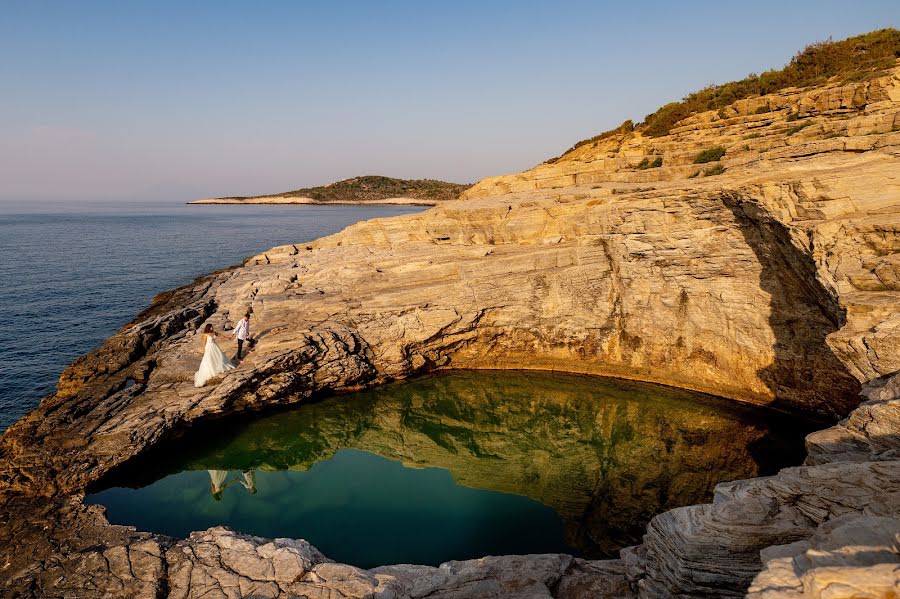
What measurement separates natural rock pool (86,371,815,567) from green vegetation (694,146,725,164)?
11702 millimetres

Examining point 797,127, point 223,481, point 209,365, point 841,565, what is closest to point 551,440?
point 223,481

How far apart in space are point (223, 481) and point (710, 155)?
85.1 feet

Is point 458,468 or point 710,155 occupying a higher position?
point 710,155

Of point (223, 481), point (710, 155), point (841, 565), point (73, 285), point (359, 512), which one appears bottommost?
point (359, 512)

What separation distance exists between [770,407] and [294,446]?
19198 mm

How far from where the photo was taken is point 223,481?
15.8 metres

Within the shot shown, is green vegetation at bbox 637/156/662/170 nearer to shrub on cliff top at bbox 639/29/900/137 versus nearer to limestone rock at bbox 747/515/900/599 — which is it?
shrub on cliff top at bbox 639/29/900/137

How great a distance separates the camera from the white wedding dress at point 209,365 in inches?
690

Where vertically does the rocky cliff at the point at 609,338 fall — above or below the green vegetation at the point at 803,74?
below

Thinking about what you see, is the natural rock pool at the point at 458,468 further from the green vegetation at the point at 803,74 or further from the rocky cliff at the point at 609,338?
the green vegetation at the point at 803,74

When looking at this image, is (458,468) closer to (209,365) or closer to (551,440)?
(551,440)

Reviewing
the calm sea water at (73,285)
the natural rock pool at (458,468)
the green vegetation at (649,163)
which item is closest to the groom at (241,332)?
the natural rock pool at (458,468)

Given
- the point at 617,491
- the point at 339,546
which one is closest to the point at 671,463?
the point at 617,491

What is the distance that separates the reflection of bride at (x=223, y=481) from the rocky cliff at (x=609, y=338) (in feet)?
7.75
